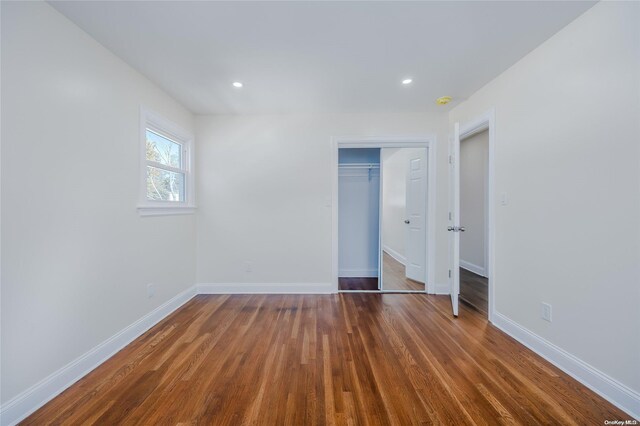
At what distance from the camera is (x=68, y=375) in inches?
63.1

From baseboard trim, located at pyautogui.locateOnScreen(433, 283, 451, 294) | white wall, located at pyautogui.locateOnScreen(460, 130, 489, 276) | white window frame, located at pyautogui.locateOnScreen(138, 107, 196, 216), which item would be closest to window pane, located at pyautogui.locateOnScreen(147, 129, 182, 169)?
white window frame, located at pyautogui.locateOnScreen(138, 107, 196, 216)

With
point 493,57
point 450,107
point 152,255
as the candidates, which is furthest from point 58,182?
point 450,107

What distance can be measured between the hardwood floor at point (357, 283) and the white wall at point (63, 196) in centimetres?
249

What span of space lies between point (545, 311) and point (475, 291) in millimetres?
1617

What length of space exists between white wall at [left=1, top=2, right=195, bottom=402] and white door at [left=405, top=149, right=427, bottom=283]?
3.33m

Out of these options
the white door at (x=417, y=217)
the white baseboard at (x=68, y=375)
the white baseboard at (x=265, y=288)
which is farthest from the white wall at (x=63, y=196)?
the white door at (x=417, y=217)

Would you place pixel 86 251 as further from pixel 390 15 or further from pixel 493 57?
pixel 493 57

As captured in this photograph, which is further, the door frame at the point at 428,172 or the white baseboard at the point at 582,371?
the door frame at the point at 428,172

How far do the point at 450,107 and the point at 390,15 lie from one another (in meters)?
1.90

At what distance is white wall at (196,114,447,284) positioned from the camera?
3.28 meters

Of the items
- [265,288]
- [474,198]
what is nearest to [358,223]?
[265,288]

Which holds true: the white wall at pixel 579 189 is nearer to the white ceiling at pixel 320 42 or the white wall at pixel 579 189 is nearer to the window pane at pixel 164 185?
the white ceiling at pixel 320 42

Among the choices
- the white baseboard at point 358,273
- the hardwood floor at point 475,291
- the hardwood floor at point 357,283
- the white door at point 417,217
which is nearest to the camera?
the hardwood floor at point 475,291

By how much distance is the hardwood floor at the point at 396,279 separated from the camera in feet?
11.5
